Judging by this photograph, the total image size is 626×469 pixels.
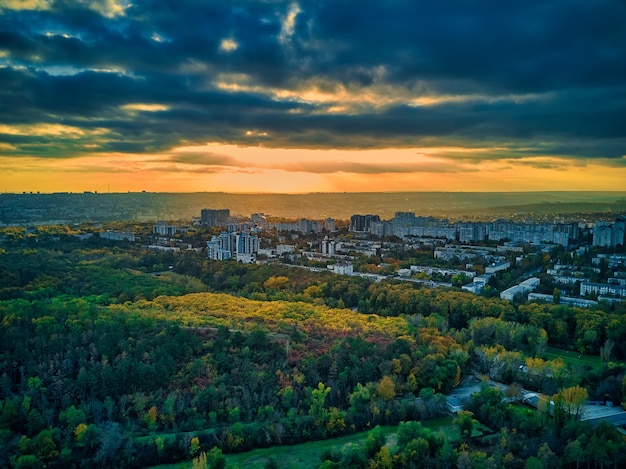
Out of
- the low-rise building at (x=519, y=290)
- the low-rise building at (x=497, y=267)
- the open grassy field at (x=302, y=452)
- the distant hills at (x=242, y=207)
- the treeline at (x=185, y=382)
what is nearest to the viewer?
the open grassy field at (x=302, y=452)

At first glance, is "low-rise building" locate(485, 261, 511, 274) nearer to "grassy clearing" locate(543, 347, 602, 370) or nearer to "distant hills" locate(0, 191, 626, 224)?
"grassy clearing" locate(543, 347, 602, 370)

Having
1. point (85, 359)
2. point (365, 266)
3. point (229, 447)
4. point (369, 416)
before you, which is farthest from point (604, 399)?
point (365, 266)

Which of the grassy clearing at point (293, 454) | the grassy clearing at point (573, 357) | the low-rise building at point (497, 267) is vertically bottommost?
the grassy clearing at point (293, 454)

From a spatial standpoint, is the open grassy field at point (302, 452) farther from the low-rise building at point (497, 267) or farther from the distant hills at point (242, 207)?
the distant hills at point (242, 207)

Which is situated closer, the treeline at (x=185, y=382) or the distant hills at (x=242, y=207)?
the treeline at (x=185, y=382)

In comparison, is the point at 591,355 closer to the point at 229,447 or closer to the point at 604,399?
the point at 604,399

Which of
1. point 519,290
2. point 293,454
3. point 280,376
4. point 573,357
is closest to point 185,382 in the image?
point 280,376

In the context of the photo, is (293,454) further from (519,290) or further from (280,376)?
(519,290)

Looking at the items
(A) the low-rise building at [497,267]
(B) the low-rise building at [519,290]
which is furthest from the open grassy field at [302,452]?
(A) the low-rise building at [497,267]

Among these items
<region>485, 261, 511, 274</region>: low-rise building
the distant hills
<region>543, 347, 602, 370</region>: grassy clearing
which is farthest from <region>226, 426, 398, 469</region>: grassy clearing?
the distant hills
